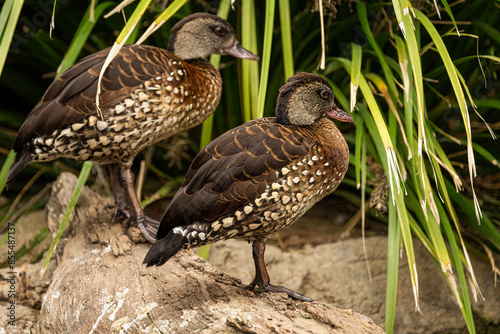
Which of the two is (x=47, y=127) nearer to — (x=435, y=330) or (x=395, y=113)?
(x=395, y=113)

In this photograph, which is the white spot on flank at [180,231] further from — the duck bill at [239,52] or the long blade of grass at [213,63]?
the duck bill at [239,52]

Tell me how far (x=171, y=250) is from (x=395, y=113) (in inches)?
47.4

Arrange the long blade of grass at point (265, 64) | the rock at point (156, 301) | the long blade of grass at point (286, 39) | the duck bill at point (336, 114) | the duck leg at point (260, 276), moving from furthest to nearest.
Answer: the long blade of grass at point (286, 39), the long blade of grass at point (265, 64), the duck bill at point (336, 114), the duck leg at point (260, 276), the rock at point (156, 301)

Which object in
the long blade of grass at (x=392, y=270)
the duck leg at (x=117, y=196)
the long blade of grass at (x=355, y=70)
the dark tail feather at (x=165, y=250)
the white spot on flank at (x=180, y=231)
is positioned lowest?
the long blade of grass at (x=392, y=270)

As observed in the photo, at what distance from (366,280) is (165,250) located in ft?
4.59

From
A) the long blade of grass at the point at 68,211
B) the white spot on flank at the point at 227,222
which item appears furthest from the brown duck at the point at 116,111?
the white spot on flank at the point at 227,222

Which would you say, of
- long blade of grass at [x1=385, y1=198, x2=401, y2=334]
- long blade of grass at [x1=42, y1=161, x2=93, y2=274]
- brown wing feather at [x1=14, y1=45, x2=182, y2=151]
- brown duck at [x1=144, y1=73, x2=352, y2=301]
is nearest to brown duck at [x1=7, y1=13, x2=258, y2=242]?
brown wing feather at [x1=14, y1=45, x2=182, y2=151]

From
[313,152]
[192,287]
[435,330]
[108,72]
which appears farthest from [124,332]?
[435,330]

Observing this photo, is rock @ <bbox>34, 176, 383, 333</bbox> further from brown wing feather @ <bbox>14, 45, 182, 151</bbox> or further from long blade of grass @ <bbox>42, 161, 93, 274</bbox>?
brown wing feather @ <bbox>14, 45, 182, 151</bbox>

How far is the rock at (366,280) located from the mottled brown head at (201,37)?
1034mm

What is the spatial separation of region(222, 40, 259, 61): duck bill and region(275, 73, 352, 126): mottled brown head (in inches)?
26.9

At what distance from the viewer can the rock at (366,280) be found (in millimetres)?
3117

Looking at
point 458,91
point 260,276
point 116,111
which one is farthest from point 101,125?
point 458,91

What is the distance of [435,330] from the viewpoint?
122 inches
